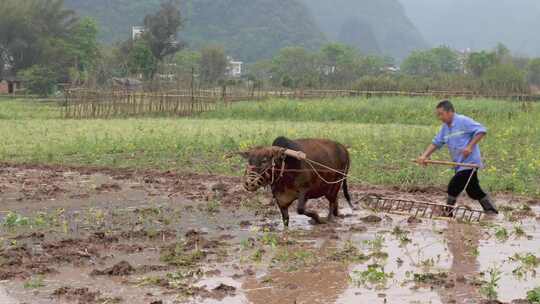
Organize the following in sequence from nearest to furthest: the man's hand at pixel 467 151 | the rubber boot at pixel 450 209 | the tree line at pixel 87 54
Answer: the man's hand at pixel 467 151 → the rubber boot at pixel 450 209 → the tree line at pixel 87 54

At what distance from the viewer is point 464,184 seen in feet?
36.8

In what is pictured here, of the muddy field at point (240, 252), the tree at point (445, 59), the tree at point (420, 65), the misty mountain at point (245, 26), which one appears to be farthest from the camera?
the misty mountain at point (245, 26)

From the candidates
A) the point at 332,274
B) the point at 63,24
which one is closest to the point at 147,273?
the point at 332,274

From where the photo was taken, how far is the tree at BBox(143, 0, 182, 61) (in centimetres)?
6806

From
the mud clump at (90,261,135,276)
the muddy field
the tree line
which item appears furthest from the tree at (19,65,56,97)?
the mud clump at (90,261,135,276)

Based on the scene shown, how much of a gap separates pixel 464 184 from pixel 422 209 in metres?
1.20

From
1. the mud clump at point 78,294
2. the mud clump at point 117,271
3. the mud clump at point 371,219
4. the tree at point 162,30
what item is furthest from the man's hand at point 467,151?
the tree at point 162,30

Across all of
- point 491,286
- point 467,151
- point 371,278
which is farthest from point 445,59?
point 491,286

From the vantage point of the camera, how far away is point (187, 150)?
19047 mm

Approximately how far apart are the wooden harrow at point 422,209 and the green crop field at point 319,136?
2.02 m

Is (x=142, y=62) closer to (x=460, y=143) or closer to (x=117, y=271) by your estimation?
(x=460, y=143)

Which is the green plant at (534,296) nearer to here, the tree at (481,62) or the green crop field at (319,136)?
the green crop field at (319,136)

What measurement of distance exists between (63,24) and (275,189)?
65010 millimetres

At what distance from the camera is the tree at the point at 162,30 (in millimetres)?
68062
